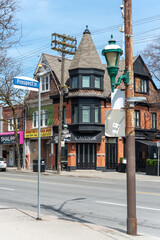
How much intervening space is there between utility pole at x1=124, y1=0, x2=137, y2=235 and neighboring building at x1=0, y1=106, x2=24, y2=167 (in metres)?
31.5

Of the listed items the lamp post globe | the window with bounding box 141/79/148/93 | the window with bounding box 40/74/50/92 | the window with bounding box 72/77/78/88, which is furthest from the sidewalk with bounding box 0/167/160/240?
the window with bounding box 141/79/148/93

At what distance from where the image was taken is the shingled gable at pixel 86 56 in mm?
31505

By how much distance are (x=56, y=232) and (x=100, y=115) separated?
2490 centimetres

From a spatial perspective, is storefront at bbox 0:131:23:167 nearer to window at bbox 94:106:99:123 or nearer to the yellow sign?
the yellow sign

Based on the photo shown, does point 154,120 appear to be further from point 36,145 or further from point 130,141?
point 130,141

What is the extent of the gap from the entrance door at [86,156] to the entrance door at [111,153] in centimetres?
135

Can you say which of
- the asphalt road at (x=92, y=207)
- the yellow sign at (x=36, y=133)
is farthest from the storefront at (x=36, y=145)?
the asphalt road at (x=92, y=207)

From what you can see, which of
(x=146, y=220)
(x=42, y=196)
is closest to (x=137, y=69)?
(x=42, y=196)

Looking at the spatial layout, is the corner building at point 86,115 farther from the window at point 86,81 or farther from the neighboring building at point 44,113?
the neighboring building at point 44,113

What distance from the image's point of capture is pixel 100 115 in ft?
103


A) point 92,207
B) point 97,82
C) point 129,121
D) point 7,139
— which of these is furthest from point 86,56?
point 129,121

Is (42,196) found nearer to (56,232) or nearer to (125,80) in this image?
(56,232)

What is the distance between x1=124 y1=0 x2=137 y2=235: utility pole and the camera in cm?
682

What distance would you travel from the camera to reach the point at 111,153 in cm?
3177
